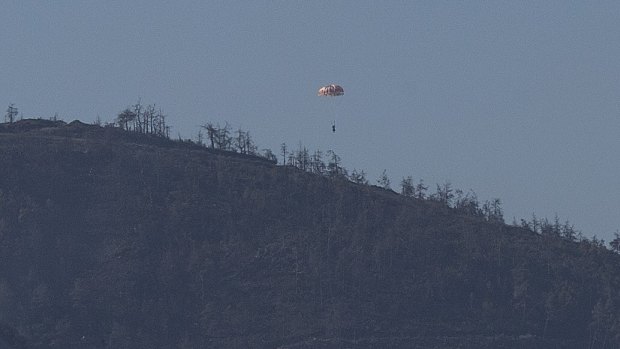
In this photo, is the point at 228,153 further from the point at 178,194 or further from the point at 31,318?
the point at 31,318

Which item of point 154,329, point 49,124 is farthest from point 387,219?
point 49,124

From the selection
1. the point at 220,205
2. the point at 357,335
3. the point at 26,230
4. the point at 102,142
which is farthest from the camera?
the point at 102,142

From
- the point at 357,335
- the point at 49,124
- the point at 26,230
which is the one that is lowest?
the point at 357,335

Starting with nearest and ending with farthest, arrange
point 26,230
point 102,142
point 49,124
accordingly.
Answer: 1. point 26,230
2. point 102,142
3. point 49,124

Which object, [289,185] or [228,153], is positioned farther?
[228,153]

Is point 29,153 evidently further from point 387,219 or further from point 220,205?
point 387,219

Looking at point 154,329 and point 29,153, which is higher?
point 29,153

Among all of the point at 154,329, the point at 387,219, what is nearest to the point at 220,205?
the point at 387,219
